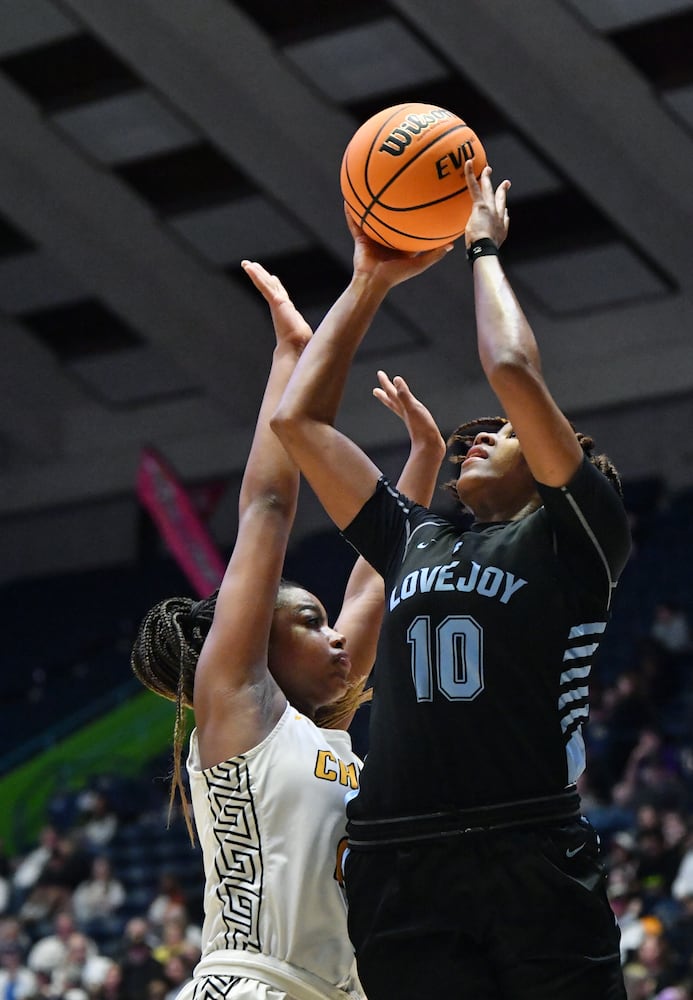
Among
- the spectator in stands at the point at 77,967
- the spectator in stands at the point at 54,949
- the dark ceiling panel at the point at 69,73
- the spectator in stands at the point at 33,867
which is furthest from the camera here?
the dark ceiling panel at the point at 69,73

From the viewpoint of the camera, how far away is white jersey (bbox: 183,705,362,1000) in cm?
319

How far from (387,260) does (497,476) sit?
23.8 inches

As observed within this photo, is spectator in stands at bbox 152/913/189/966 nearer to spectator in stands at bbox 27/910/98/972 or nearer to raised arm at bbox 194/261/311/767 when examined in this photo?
spectator in stands at bbox 27/910/98/972

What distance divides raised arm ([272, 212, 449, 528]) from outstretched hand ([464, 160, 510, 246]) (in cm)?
22

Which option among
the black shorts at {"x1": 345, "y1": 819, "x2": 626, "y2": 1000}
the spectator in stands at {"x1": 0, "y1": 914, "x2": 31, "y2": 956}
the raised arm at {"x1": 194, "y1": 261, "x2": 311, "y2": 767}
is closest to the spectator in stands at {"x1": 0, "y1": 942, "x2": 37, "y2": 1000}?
the spectator in stands at {"x1": 0, "y1": 914, "x2": 31, "y2": 956}

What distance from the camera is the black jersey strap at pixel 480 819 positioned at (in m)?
2.80

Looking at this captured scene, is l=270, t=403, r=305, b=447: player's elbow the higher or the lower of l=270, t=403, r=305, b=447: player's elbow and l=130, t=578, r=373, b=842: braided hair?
the higher

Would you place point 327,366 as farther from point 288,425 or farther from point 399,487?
point 399,487

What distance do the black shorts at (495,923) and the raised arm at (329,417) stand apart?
783 mm

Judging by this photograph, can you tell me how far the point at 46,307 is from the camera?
19.3 meters

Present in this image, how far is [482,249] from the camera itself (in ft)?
9.96

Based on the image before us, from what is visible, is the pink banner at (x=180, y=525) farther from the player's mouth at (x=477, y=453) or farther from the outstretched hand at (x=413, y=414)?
the player's mouth at (x=477, y=453)

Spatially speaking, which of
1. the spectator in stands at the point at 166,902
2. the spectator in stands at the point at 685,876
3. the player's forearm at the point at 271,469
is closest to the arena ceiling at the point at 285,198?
the spectator in stands at the point at 166,902

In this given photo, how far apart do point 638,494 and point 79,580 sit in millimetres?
8642
